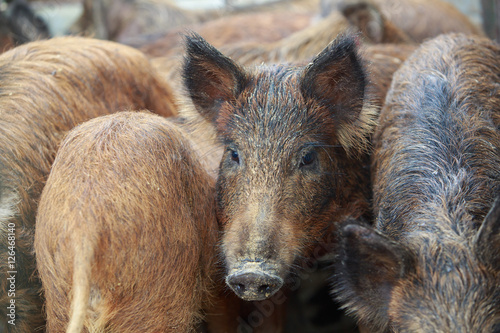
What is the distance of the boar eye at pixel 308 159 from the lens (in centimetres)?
330

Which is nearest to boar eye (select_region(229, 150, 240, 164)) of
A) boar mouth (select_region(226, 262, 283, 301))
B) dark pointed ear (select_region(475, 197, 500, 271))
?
boar mouth (select_region(226, 262, 283, 301))

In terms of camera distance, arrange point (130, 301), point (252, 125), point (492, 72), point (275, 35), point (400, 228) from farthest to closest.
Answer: point (275, 35)
point (492, 72)
point (252, 125)
point (400, 228)
point (130, 301)

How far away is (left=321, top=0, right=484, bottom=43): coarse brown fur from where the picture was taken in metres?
6.95

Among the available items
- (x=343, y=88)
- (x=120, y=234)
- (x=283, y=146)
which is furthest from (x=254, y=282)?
(x=343, y=88)

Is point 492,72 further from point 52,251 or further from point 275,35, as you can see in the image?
point 275,35

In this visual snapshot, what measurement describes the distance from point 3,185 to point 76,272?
1.02 metres

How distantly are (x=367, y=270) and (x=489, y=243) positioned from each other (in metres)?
0.57

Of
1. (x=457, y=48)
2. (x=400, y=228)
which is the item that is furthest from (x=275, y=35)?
(x=400, y=228)

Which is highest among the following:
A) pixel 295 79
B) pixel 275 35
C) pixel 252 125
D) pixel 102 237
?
pixel 295 79

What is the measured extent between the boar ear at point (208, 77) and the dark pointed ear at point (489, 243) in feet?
5.73

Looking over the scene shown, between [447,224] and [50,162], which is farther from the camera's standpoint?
[50,162]

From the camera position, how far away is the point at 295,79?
3.49 m

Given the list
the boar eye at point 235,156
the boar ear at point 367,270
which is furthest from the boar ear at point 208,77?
the boar ear at point 367,270

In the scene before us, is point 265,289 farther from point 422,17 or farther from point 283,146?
point 422,17
